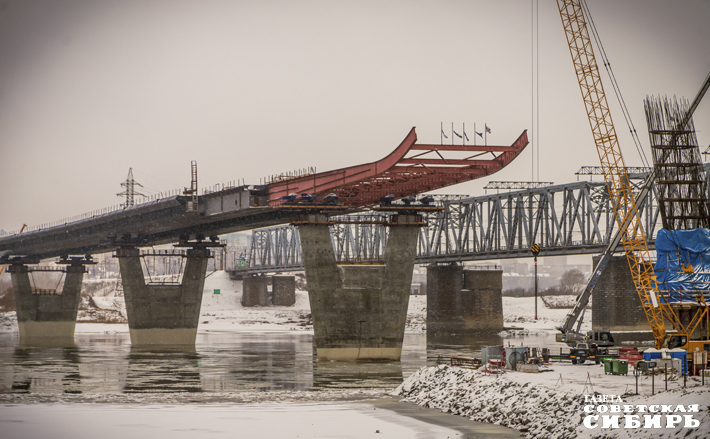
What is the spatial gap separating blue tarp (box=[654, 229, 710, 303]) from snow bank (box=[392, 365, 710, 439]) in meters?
18.6

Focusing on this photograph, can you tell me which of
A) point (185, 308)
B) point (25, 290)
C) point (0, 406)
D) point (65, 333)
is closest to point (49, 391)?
point (0, 406)

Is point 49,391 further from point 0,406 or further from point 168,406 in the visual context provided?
point 168,406

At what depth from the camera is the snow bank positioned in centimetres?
3250

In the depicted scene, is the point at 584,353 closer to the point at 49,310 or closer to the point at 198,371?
the point at 198,371

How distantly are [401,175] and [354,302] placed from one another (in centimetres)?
1141

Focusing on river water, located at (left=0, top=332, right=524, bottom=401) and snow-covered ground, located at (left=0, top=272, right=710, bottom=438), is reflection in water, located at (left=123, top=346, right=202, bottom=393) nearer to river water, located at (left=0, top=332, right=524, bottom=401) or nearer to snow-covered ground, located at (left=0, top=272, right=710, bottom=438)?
river water, located at (left=0, top=332, right=524, bottom=401)

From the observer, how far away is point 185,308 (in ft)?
383

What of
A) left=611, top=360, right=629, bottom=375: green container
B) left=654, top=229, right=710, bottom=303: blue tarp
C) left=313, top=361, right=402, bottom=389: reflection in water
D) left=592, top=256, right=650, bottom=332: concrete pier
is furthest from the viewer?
left=592, top=256, right=650, bottom=332: concrete pier

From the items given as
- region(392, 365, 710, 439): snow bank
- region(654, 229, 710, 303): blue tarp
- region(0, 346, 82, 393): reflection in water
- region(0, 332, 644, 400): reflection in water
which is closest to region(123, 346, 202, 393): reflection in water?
region(0, 332, 644, 400): reflection in water

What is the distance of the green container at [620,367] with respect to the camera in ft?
157

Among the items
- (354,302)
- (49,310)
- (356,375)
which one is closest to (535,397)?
(356,375)

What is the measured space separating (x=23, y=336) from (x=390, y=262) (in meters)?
90.8

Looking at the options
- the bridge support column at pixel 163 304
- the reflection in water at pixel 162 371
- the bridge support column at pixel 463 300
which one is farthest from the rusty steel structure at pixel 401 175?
the bridge support column at pixel 463 300

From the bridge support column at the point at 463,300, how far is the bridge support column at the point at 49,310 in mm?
58458
